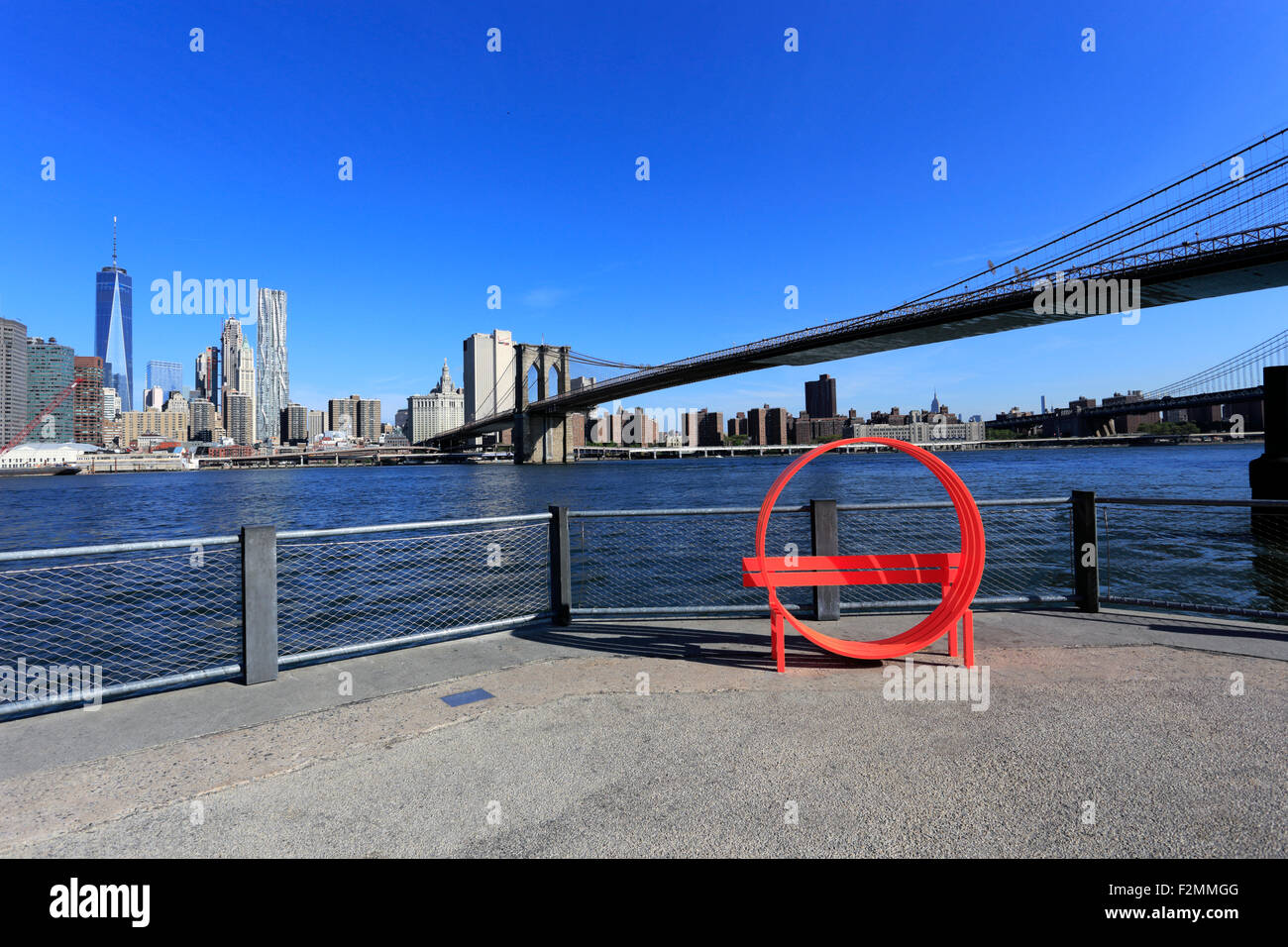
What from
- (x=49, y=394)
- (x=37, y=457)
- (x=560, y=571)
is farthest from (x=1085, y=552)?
(x=49, y=394)

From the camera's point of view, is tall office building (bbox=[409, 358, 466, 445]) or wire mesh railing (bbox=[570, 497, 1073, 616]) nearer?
wire mesh railing (bbox=[570, 497, 1073, 616])

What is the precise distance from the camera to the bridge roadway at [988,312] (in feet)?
98.1

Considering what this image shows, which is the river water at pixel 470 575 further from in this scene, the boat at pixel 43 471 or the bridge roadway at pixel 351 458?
the boat at pixel 43 471

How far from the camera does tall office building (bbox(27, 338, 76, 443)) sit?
117 meters

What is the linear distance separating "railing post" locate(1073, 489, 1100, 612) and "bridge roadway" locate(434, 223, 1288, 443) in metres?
32.1

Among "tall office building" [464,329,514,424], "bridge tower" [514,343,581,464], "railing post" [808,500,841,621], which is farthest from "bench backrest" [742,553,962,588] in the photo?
"tall office building" [464,329,514,424]

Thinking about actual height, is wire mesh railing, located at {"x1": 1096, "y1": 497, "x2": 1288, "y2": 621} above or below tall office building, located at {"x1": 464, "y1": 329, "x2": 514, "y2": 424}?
below

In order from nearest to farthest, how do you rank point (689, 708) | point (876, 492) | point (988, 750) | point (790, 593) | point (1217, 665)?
point (988, 750) < point (689, 708) < point (1217, 665) < point (790, 593) < point (876, 492)

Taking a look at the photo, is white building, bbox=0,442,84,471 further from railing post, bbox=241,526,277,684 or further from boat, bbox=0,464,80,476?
railing post, bbox=241,526,277,684

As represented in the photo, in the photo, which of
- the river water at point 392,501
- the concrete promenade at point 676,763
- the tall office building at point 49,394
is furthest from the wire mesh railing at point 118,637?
the tall office building at point 49,394
